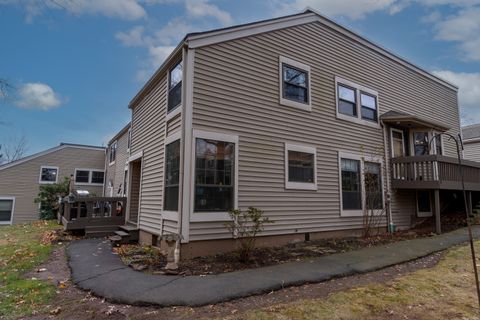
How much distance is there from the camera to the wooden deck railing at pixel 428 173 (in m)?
10.3

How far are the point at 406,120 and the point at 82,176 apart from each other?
2157 cm

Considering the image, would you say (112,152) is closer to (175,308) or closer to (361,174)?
(361,174)

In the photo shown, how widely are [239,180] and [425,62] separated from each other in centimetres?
1463

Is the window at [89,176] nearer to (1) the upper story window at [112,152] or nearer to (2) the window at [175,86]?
(1) the upper story window at [112,152]

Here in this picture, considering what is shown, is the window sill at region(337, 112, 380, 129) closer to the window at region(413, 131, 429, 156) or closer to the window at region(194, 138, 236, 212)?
the window at region(413, 131, 429, 156)

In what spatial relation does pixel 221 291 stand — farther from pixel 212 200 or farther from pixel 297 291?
pixel 212 200

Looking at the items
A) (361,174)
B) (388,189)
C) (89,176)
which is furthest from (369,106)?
(89,176)

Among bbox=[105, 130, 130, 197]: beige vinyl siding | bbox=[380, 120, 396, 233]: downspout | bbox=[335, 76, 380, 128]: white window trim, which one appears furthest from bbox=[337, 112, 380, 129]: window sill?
A: bbox=[105, 130, 130, 197]: beige vinyl siding

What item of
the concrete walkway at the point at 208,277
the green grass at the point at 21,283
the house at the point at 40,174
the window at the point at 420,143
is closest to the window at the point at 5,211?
the house at the point at 40,174

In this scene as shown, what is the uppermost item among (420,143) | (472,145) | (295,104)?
(472,145)

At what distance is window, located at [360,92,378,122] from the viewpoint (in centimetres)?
1124

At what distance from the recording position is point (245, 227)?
23.6ft

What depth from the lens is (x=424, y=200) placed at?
1270cm

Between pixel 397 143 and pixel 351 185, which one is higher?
pixel 397 143
